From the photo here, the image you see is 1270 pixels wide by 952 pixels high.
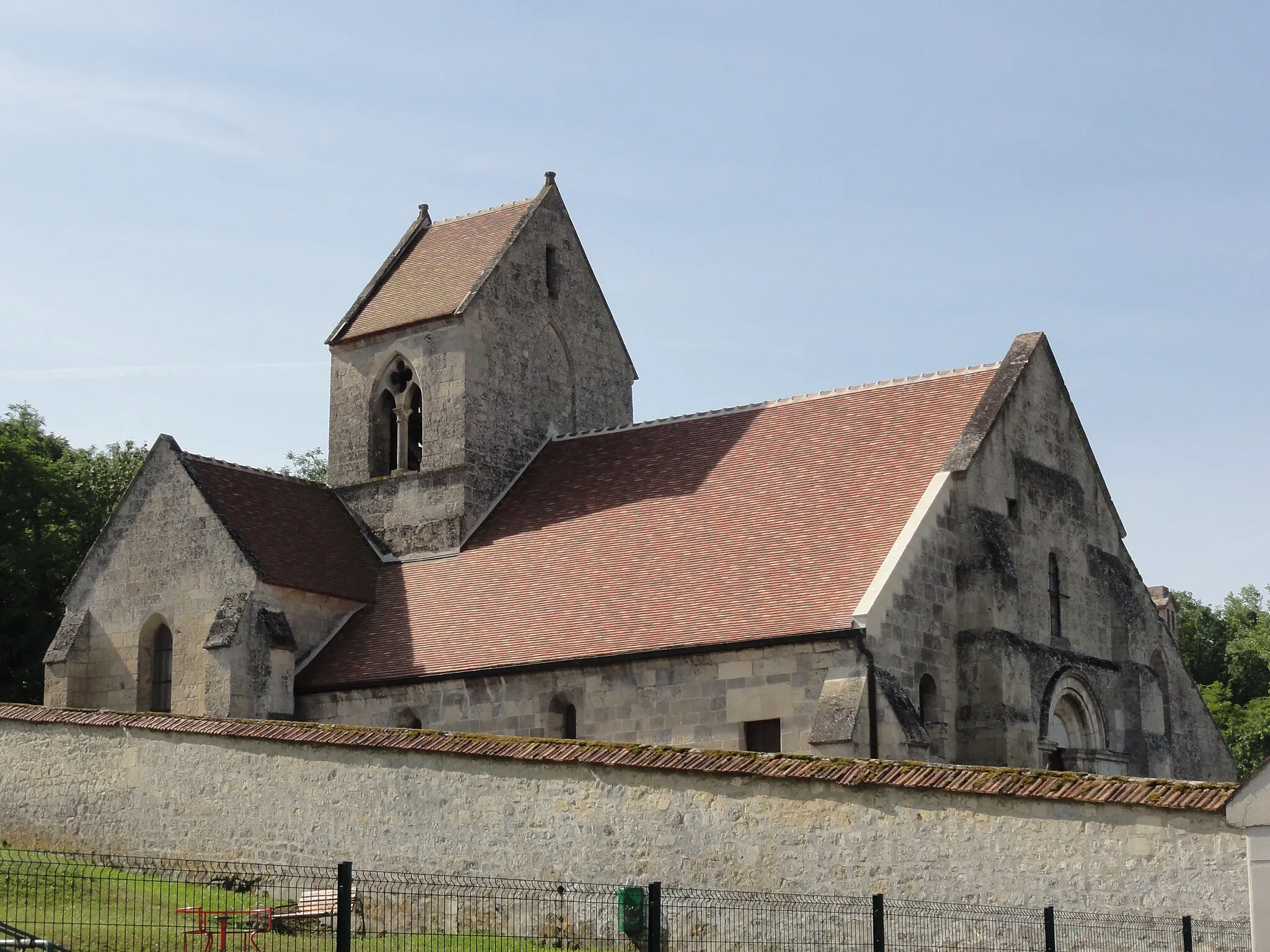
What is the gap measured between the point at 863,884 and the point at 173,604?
17397 millimetres

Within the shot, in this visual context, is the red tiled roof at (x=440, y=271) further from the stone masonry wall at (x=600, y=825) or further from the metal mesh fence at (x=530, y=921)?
the metal mesh fence at (x=530, y=921)

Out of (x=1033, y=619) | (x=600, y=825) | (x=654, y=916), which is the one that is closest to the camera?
(x=654, y=916)

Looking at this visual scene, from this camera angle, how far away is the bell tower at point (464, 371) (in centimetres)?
3350

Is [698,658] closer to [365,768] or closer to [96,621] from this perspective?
[365,768]

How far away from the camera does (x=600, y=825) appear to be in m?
19.1

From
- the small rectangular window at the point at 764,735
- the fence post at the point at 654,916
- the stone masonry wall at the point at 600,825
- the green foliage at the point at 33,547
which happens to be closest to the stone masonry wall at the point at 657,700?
the small rectangular window at the point at 764,735

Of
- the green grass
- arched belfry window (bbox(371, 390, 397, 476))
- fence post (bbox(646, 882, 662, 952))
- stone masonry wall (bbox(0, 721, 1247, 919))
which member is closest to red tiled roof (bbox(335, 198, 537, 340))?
arched belfry window (bbox(371, 390, 397, 476))

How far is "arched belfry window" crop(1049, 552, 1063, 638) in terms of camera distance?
94.4 feet

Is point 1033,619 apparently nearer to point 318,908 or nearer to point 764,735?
point 764,735

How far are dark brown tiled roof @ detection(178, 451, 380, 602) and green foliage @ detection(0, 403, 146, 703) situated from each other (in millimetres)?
8339

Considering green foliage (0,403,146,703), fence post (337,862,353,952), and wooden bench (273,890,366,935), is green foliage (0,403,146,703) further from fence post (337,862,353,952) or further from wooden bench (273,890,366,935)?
fence post (337,862,353,952)

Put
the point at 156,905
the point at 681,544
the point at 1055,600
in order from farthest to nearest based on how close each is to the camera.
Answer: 1. the point at 1055,600
2. the point at 681,544
3. the point at 156,905

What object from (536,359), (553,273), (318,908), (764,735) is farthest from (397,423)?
(318,908)

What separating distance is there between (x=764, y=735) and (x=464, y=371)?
452 inches
